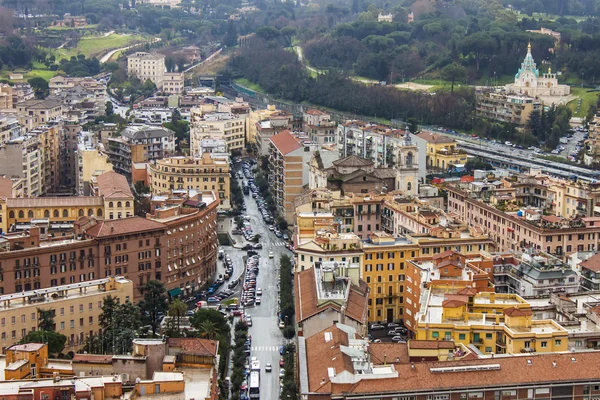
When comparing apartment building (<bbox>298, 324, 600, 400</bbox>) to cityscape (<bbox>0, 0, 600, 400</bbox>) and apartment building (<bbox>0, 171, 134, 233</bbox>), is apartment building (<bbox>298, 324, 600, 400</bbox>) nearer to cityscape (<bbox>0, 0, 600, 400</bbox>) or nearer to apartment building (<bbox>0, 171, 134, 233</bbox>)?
cityscape (<bbox>0, 0, 600, 400</bbox>)

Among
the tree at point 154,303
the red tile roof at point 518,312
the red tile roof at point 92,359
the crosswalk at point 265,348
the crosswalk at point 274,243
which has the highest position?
the red tile roof at point 518,312

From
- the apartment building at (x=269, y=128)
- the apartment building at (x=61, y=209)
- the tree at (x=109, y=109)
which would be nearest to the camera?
the apartment building at (x=61, y=209)

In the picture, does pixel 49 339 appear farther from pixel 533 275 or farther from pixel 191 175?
pixel 191 175

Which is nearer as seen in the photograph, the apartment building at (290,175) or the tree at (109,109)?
the apartment building at (290,175)

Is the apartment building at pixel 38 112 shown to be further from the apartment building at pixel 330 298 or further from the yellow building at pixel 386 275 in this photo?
the apartment building at pixel 330 298

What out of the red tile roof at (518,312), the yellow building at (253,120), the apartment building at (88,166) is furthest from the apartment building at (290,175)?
the red tile roof at (518,312)

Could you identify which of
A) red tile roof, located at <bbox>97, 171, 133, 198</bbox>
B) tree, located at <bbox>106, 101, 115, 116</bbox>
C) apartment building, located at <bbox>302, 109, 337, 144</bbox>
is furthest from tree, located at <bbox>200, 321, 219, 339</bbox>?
tree, located at <bbox>106, 101, 115, 116</bbox>
